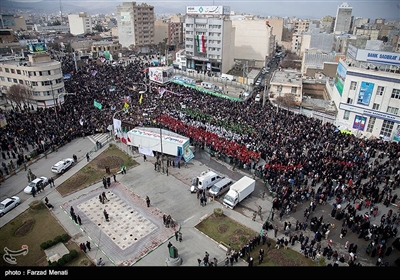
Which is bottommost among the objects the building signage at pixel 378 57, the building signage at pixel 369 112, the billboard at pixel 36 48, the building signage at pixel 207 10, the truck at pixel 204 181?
the truck at pixel 204 181

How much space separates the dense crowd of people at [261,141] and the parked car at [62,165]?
3.63 m

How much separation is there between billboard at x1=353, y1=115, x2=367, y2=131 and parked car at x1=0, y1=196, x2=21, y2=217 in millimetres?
36577

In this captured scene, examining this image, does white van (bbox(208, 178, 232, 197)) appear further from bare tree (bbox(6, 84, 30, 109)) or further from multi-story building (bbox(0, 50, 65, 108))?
bare tree (bbox(6, 84, 30, 109))

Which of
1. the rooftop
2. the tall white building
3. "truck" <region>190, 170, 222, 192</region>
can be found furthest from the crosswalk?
the tall white building

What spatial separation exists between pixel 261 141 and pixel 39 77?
33581 millimetres

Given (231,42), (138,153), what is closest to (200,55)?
(231,42)

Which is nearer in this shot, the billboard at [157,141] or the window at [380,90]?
the billboard at [157,141]

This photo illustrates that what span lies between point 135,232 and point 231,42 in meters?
63.6

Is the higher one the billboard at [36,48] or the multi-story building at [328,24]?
the multi-story building at [328,24]

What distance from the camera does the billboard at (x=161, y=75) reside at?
53.2 meters

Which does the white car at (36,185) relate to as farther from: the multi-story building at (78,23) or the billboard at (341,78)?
the multi-story building at (78,23)

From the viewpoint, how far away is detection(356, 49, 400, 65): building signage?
30609 mm

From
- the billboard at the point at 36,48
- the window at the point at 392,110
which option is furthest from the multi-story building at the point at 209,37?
the window at the point at 392,110

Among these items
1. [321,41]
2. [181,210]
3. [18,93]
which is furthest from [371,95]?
[321,41]
